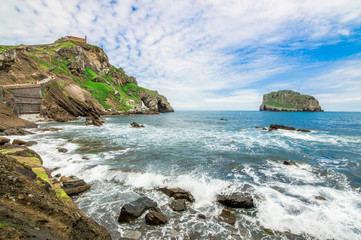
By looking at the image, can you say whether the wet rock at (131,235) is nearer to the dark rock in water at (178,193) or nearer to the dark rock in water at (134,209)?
the dark rock in water at (134,209)

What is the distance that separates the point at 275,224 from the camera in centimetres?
773

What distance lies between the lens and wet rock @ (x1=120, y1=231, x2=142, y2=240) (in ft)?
21.4

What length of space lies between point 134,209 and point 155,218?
121 cm

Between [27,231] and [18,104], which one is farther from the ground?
[18,104]

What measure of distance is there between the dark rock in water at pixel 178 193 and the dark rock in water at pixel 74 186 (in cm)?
497

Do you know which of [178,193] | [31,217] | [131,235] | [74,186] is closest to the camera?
[31,217]

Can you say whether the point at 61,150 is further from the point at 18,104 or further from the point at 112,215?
the point at 18,104

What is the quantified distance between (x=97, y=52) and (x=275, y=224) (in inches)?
4718

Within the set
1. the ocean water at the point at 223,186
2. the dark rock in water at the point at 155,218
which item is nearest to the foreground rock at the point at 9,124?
the ocean water at the point at 223,186

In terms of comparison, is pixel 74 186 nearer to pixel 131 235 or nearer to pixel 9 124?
pixel 131 235

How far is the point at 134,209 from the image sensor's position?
7887 mm

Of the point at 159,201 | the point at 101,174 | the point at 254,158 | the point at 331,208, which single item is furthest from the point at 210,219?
the point at 254,158

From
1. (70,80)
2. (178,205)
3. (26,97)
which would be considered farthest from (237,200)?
(70,80)

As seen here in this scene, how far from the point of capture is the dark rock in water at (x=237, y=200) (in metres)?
8.97
